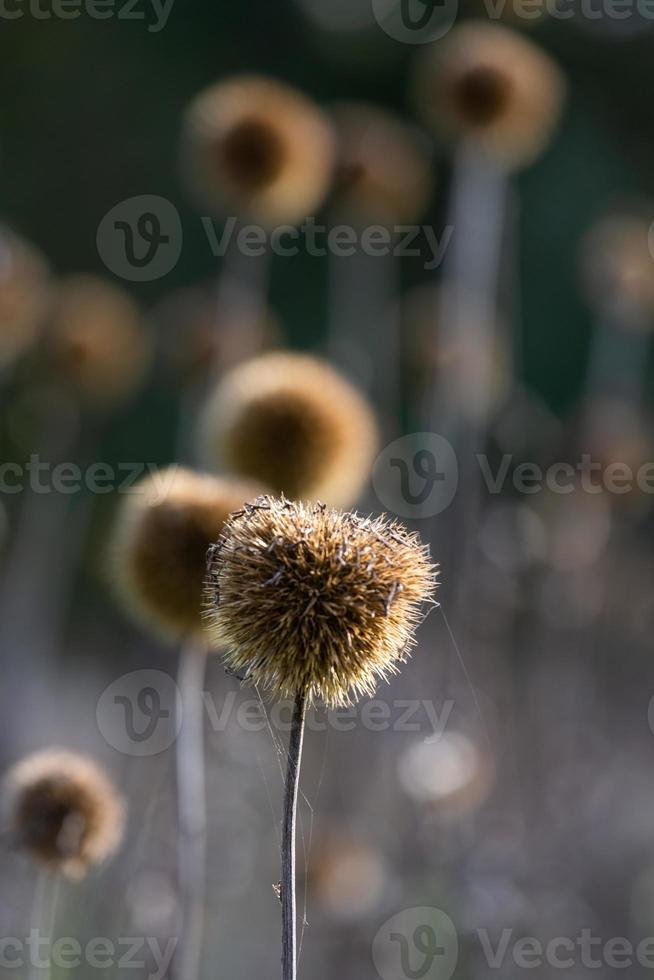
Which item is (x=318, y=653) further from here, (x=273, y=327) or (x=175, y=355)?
(x=273, y=327)

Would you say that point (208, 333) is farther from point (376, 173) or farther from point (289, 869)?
point (289, 869)

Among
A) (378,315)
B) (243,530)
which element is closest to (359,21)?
(378,315)

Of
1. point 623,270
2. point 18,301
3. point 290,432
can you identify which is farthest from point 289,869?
point 623,270

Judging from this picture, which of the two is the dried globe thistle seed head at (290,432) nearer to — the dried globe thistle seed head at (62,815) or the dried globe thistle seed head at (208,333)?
the dried globe thistle seed head at (62,815)

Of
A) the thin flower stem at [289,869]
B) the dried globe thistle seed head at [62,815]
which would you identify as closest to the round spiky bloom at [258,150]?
the dried globe thistle seed head at [62,815]

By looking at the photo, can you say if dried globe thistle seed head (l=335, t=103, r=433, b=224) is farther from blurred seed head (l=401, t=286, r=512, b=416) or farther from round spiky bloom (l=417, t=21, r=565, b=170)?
blurred seed head (l=401, t=286, r=512, b=416)

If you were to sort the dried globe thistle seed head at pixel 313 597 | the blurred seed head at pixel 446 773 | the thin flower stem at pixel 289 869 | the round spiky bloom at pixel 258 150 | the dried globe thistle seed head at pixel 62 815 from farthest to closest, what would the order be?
the round spiky bloom at pixel 258 150
the blurred seed head at pixel 446 773
the dried globe thistle seed head at pixel 62 815
the dried globe thistle seed head at pixel 313 597
the thin flower stem at pixel 289 869

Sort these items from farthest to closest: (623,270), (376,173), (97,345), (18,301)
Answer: (623,270) < (97,345) < (376,173) < (18,301)
